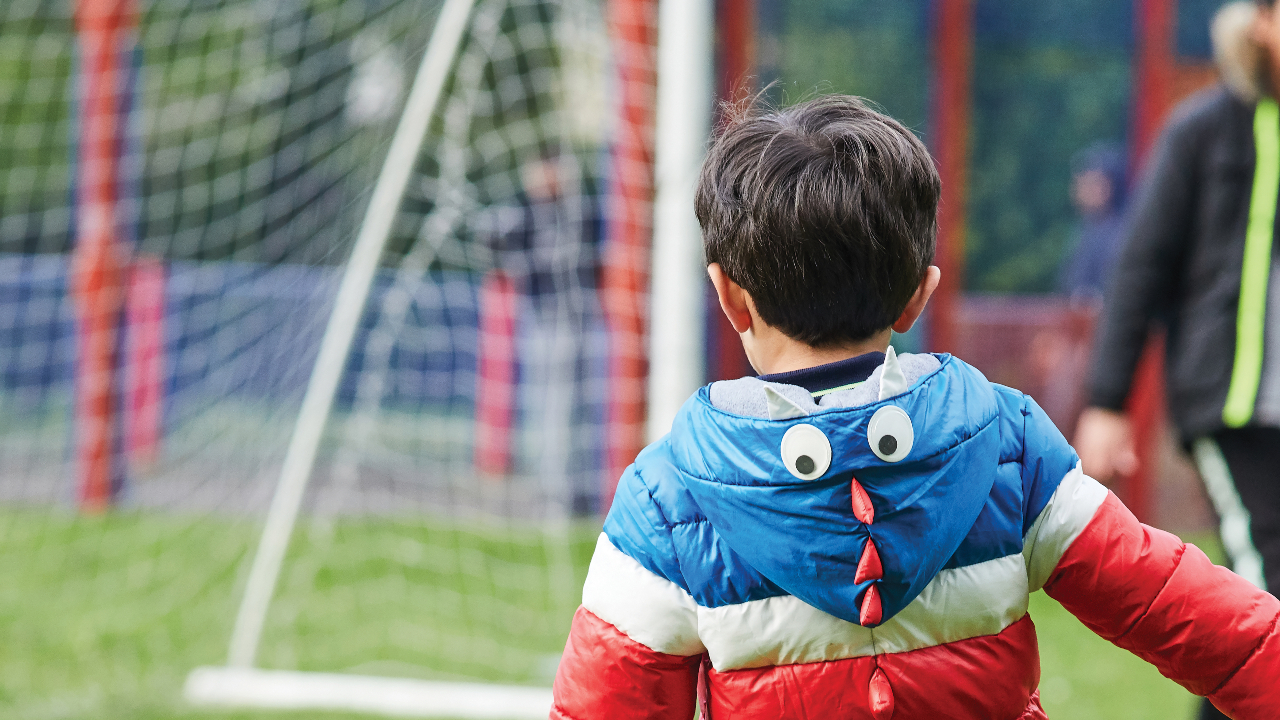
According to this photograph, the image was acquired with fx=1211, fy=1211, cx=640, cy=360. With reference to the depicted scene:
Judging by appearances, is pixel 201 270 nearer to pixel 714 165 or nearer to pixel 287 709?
pixel 287 709

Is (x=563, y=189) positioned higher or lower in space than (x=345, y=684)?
higher

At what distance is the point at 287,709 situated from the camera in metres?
2.92

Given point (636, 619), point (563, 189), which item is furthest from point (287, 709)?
point (563, 189)

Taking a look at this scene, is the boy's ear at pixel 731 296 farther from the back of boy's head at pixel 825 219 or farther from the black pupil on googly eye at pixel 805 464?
the black pupil on googly eye at pixel 805 464

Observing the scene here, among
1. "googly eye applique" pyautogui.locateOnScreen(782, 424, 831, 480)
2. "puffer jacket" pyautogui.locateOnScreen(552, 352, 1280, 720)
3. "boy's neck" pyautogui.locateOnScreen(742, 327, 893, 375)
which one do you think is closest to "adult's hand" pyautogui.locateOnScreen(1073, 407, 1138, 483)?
"puffer jacket" pyautogui.locateOnScreen(552, 352, 1280, 720)

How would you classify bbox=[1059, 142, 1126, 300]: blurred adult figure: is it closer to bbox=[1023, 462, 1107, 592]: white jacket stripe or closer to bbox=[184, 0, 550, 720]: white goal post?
bbox=[184, 0, 550, 720]: white goal post

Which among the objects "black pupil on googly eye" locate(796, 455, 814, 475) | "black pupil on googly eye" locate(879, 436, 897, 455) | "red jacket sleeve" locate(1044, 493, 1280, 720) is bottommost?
"red jacket sleeve" locate(1044, 493, 1280, 720)

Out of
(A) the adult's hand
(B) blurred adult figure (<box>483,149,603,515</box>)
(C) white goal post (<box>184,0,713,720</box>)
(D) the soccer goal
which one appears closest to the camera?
(A) the adult's hand

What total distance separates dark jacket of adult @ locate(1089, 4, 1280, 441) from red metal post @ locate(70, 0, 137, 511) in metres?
4.55

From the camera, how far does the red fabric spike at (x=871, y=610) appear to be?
1.02 m

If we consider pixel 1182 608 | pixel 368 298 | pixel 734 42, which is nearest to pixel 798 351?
pixel 1182 608

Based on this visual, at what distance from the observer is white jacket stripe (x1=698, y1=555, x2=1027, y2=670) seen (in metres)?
1.07

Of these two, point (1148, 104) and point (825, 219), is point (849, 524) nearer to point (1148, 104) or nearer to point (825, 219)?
point (825, 219)

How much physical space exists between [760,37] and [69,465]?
3903 millimetres
